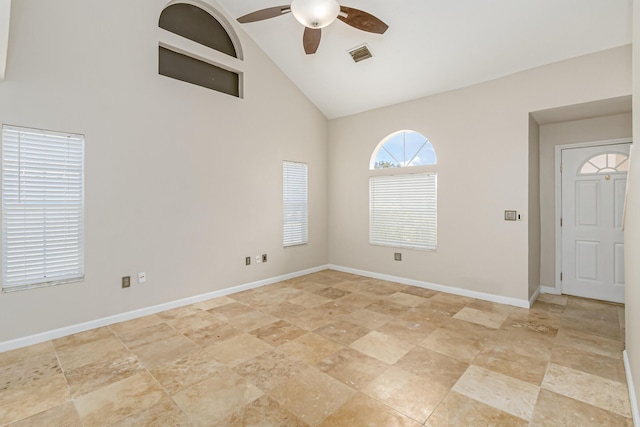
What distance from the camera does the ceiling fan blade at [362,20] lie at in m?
2.91

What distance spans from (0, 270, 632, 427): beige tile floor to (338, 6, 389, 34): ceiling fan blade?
3.10 metres

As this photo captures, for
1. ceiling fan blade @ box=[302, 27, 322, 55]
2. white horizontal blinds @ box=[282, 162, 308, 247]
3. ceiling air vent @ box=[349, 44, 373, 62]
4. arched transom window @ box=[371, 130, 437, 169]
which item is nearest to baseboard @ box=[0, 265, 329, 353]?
white horizontal blinds @ box=[282, 162, 308, 247]

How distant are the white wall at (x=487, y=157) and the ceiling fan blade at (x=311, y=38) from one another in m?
2.09

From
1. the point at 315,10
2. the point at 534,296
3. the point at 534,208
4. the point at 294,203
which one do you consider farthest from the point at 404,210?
the point at 315,10

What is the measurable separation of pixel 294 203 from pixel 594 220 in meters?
4.44

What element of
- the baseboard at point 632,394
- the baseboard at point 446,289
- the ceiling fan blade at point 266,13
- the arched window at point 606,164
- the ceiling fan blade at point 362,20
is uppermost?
the ceiling fan blade at point 266,13

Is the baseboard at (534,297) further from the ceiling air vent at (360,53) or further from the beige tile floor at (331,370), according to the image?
the ceiling air vent at (360,53)

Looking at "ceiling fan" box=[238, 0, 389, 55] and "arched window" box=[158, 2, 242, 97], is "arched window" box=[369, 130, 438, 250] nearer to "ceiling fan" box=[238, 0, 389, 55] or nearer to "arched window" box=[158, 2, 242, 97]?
"ceiling fan" box=[238, 0, 389, 55]

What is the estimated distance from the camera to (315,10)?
2.62m

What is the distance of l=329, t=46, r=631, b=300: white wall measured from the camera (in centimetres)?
355

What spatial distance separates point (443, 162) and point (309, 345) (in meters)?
3.26

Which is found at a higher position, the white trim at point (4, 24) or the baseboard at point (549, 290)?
the white trim at point (4, 24)

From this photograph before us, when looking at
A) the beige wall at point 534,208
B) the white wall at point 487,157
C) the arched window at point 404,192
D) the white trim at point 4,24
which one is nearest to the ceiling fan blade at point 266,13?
the white trim at point 4,24

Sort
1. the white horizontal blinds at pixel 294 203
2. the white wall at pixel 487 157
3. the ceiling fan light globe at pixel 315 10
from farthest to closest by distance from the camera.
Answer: the white horizontal blinds at pixel 294 203
the white wall at pixel 487 157
the ceiling fan light globe at pixel 315 10
